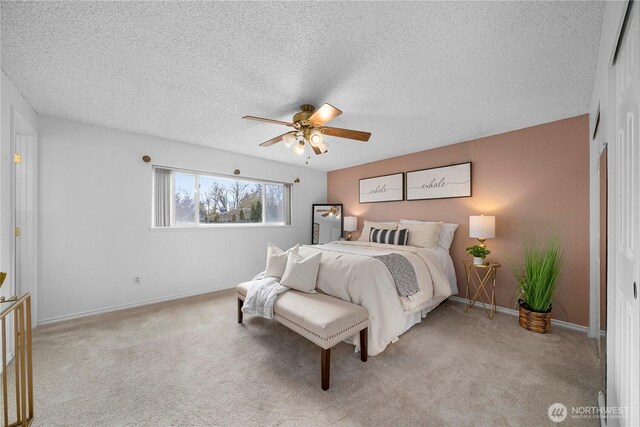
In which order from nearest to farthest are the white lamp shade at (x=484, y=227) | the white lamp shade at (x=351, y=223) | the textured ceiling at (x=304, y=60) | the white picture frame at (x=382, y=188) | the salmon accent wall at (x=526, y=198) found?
the textured ceiling at (x=304, y=60) < the salmon accent wall at (x=526, y=198) < the white lamp shade at (x=484, y=227) < the white picture frame at (x=382, y=188) < the white lamp shade at (x=351, y=223)

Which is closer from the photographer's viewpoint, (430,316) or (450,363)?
(450,363)

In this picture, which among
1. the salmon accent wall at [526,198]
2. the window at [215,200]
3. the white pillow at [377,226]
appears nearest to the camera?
the salmon accent wall at [526,198]

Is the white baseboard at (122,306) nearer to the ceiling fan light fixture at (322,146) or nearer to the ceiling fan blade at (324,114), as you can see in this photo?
the ceiling fan light fixture at (322,146)

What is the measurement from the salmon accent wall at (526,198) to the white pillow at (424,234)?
373mm

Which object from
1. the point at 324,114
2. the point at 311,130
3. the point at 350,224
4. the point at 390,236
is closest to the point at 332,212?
the point at 350,224

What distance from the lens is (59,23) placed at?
4.79 feet

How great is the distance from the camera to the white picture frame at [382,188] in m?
4.41

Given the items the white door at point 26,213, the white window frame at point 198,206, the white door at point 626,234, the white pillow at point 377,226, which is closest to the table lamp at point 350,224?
the white pillow at point 377,226

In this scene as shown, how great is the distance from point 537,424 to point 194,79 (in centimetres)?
344

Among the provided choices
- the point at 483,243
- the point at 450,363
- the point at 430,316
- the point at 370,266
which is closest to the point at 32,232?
the point at 370,266

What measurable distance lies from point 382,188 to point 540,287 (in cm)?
271

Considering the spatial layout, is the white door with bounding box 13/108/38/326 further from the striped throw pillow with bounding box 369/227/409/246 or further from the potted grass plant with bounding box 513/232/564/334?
the potted grass plant with bounding box 513/232/564/334

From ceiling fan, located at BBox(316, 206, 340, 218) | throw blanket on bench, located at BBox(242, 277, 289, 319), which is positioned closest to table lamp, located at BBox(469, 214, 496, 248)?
throw blanket on bench, located at BBox(242, 277, 289, 319)

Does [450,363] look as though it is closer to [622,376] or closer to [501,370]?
[501,370]
